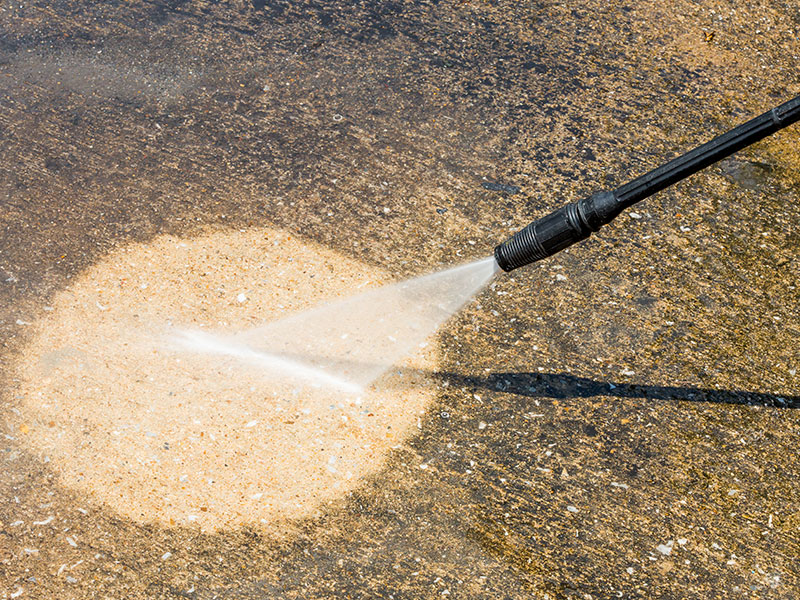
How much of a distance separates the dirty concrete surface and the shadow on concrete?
1 cm

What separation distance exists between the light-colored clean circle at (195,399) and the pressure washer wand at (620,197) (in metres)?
0.97

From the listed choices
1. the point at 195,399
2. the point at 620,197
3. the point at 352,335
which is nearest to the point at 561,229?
the point at 620,197

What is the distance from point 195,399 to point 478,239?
178cm

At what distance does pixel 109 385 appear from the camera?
12.6 ft

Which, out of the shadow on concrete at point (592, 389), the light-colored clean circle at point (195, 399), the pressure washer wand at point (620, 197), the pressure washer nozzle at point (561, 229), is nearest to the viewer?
the pressure washer wand at point (620, 197)

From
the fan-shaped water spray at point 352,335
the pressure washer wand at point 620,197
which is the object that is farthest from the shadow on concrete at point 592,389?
the pressure washer wand at point 620,197

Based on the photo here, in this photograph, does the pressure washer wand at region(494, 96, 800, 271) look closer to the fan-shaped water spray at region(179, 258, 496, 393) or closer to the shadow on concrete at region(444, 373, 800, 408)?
the shadow on concrete at region(444, 373, 800, 408)

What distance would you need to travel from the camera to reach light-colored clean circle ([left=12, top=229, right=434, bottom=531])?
3.48m

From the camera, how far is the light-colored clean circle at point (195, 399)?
11.4ft

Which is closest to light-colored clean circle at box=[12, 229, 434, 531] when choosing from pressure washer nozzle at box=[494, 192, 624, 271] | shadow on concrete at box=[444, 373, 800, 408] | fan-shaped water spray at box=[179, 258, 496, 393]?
fan-shaped water spray at box=[179, 258, 496, 393]

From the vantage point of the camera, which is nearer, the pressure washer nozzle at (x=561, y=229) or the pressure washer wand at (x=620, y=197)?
the pressure washer wand at (x=620, y=197)

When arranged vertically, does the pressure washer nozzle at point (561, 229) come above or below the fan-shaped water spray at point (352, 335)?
above

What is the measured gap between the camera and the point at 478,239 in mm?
4586

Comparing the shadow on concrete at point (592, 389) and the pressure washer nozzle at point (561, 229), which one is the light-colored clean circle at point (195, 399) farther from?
the pressure washer nozzle at point (561, 229)
